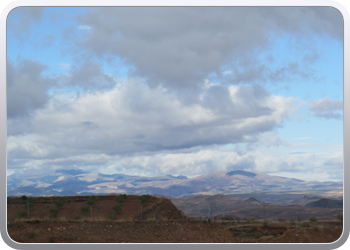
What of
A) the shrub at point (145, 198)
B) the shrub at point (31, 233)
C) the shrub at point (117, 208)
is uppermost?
the shrub at point (145, 198)

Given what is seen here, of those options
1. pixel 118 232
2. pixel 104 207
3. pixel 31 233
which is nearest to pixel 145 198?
pixel 104 207

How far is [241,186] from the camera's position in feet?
384

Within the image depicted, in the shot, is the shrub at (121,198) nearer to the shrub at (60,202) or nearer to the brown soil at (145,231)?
the brown soil at (145,231)

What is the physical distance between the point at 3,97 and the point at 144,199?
28581 mm

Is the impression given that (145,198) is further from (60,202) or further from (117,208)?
(60,202)

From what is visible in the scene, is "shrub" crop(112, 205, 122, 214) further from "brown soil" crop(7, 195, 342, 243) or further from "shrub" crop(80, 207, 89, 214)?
"shrub" crop(80, 207, 89, 214)

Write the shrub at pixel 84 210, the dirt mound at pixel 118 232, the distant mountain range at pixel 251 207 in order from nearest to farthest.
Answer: the dirt mound at pixel 118 232 < the shrub at pixel 84 210 < the distant mountain range at pixel 251 207

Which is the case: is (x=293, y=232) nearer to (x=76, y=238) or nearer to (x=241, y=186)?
(x=76, y=238)

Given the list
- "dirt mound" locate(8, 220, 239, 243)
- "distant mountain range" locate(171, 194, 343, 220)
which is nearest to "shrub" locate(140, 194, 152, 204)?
"dirt mound" locate(8, 220, 239, 243)

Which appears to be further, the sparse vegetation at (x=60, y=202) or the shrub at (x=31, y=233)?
the sparse vegetation at (x=60, y=202)

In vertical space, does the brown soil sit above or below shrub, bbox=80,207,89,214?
below

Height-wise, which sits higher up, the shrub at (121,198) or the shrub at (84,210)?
the shrub at (121,198)

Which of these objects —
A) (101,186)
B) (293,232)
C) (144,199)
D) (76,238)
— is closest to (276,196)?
(101,186)

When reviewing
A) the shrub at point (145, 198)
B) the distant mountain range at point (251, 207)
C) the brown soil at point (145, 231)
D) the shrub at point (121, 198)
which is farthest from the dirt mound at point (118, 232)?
the distant mountain range at point (251, 207)
